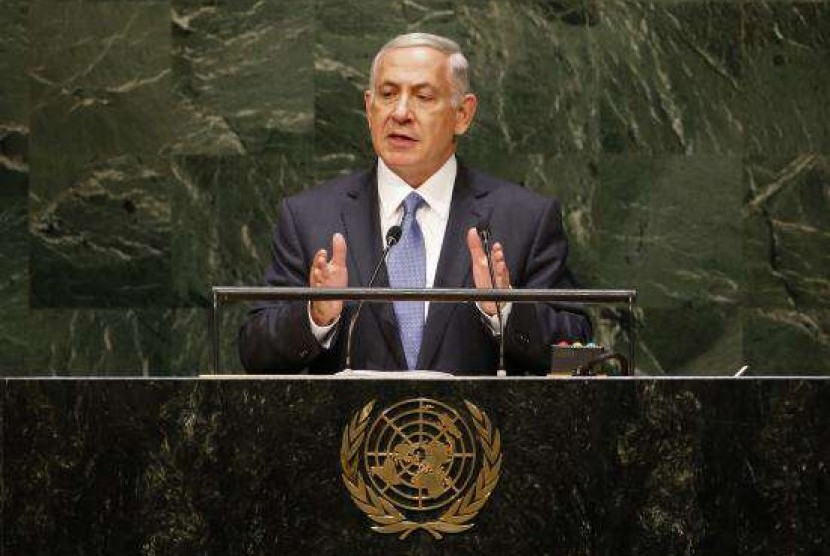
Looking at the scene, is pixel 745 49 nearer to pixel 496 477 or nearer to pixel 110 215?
pixel 110 215

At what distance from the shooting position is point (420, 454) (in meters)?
3.29

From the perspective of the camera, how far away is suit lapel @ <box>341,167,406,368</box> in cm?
464

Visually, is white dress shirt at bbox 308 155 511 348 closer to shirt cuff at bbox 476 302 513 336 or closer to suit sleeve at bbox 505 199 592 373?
→ suit sleeve at bbox 505 199 592 373

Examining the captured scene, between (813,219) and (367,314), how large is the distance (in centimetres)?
224

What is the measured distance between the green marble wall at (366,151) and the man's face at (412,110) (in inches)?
46.7

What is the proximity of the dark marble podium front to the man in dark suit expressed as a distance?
1009mm

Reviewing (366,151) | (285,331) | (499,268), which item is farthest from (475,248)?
(366,151)

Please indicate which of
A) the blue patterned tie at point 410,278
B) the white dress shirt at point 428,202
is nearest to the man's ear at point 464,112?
the white dress shirt at point 428,202

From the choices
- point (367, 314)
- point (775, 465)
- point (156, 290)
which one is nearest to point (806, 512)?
point (775, 465)

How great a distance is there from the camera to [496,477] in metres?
3.30

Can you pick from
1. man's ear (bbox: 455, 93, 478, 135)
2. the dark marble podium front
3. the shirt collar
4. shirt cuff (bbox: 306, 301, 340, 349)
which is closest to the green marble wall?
man's ear (bbox: 455, 93, 478, 135)

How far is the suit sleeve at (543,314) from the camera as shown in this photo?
427 cm

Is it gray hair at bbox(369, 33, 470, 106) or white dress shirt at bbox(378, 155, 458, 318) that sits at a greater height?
gray hair at bbox(369, 33, 470, 106)

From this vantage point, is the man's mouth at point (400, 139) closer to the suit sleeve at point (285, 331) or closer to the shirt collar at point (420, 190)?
the shirt collar at point (420, 190)
